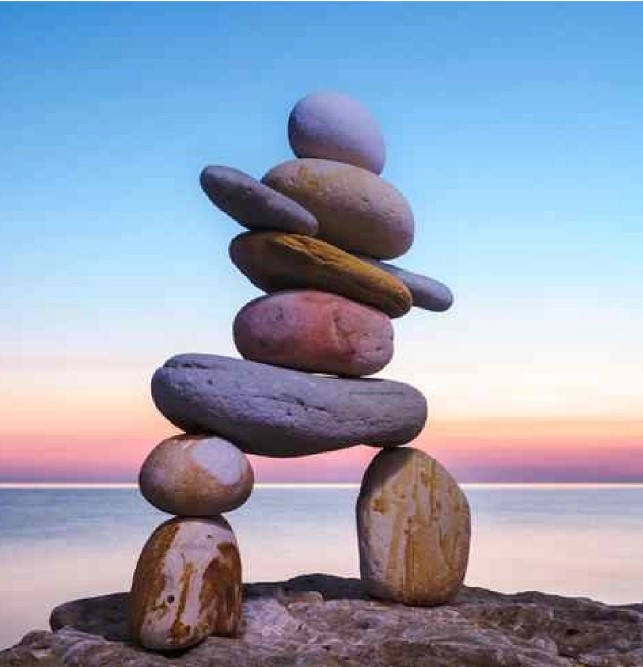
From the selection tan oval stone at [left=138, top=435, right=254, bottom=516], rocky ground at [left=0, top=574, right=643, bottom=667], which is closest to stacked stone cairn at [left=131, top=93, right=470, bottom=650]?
tan oval stone at [left=138, top=435, right=254, bottom=516]

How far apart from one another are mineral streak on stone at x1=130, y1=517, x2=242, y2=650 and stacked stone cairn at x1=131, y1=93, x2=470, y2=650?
12 mm

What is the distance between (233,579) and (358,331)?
2578 mm

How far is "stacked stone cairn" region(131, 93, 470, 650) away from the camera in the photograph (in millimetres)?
8328

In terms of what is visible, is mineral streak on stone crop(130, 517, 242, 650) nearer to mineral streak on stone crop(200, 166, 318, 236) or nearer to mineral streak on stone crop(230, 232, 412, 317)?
mineral streak on stone crop(230, 232, 412, 317)

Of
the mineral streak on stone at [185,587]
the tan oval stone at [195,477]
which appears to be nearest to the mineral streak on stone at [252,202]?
the tan oval stone at [195,477]

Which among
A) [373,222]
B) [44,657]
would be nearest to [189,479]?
[44,657]

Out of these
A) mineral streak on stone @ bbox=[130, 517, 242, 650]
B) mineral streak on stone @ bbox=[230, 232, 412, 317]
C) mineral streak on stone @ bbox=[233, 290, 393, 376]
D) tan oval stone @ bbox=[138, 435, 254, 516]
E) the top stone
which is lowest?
mineral streak on stone @ bbox=[130, 517, 242, 650]

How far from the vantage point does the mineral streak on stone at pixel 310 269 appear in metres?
9.15

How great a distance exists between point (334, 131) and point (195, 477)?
3.71 m

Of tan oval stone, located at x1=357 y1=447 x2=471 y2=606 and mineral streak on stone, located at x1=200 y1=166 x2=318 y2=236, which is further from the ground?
mineral streak on stone, located at x1=200 y1=166 x2=318 y2=236

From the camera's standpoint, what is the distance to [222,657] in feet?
25.6

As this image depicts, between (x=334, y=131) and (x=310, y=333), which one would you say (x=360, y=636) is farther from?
(x=334, y=131)

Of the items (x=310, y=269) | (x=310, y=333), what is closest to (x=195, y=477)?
(x=310, y=333)

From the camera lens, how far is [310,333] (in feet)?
30.0
